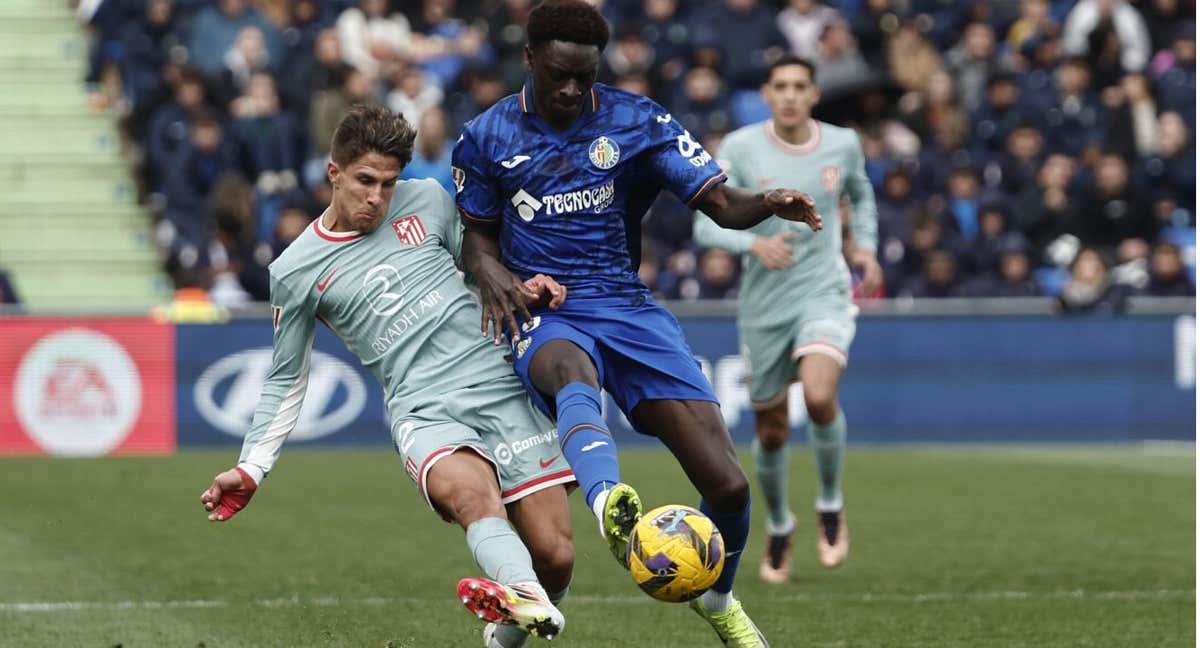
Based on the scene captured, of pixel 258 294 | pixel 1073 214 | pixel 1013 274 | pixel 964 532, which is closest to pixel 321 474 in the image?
pixel 258 294

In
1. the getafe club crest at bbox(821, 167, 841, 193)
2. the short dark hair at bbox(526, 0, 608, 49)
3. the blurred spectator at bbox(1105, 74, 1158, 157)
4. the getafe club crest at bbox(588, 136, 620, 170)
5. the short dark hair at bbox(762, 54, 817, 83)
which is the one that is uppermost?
the short dark hair at bbox(526, 0, 608, 49)

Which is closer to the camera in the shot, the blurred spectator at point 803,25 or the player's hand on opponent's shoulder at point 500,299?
the player's hand on opponent's shoulder at point 500,299

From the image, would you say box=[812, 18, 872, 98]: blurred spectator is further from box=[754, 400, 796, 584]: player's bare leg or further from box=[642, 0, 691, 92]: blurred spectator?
box=[754, 400, 796, 584]: player's bare leg

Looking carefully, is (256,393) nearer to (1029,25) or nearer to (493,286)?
(1029,25)

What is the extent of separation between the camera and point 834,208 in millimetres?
9539

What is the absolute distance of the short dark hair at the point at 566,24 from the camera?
6.14 metres

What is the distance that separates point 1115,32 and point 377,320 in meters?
15.6

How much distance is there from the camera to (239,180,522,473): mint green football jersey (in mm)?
6340

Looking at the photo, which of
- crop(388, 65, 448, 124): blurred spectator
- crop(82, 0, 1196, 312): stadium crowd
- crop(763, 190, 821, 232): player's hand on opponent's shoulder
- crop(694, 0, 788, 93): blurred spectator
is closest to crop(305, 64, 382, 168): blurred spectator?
crop(82, 0, 1196, 312): stadium crowd

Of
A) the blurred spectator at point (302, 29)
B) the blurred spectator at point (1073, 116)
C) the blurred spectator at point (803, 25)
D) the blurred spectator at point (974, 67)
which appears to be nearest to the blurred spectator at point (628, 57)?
the blurred spectator at point (803, 25)

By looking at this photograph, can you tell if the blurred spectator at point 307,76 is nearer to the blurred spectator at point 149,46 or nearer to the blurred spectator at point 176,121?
the blurred spectator at point 176,121

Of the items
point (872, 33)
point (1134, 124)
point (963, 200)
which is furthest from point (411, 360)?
point (872, 33)

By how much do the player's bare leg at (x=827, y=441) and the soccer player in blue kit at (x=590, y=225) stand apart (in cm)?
266

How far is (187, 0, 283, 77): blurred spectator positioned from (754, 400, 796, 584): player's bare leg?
1101cm
